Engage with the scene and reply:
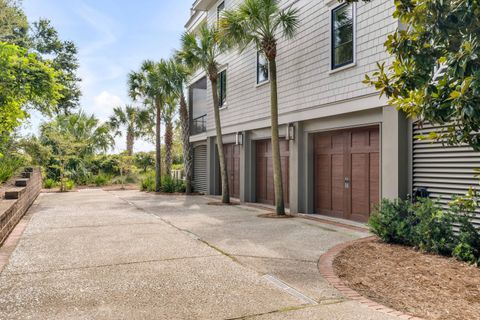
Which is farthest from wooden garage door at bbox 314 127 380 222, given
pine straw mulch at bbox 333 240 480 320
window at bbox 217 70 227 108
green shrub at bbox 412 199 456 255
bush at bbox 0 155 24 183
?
bush at bbox 0 155 24 183

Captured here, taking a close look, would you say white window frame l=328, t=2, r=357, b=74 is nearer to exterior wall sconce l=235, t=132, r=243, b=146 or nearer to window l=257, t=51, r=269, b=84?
window l=257, t=51, r=269, b=84

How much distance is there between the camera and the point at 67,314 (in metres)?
3.63

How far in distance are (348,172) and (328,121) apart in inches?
57.9

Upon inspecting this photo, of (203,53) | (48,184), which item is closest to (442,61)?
(203,53)

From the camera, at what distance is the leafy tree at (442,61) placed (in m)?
3.07

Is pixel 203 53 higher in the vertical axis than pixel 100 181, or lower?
higher

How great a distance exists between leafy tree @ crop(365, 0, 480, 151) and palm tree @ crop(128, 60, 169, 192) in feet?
47.6

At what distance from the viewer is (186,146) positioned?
18.7 meters

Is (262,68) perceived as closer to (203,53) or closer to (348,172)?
(203,53)

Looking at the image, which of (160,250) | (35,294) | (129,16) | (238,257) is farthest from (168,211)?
(129,16)

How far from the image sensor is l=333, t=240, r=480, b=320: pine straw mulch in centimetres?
388

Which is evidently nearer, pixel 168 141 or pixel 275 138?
pixel 275 138

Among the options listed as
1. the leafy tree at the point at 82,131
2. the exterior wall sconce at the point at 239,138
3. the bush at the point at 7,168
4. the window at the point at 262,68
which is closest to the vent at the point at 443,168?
the window at the point at 262,68

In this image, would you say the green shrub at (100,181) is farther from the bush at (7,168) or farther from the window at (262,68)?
the window at (262,68)
